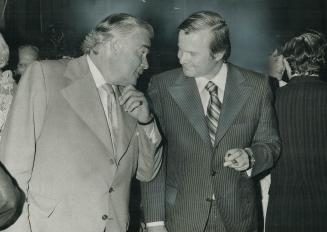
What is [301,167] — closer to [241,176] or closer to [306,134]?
[306,134]

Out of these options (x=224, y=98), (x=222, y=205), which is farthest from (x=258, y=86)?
(x=222, y=205)

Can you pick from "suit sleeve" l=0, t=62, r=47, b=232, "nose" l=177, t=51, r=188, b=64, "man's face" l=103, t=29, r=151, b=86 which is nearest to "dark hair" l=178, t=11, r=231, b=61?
"nose" l=177, t=51, r=188, b=64

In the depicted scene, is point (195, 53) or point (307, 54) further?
point (307, 54)

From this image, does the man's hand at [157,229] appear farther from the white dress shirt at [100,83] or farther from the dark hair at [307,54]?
the dark hair at [307,54]

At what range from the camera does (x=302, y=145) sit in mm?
3279

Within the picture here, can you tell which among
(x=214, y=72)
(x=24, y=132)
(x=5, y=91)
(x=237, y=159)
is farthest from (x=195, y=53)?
(x=5, y=91)

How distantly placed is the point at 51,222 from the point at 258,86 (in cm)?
148

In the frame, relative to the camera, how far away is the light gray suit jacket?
2.27 meters

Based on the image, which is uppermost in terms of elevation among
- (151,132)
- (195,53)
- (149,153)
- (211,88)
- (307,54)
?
(195,53)

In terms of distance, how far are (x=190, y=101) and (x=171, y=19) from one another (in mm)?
6751

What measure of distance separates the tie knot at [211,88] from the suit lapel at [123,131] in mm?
563

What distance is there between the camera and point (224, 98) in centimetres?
290

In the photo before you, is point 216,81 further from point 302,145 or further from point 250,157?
point 302,145

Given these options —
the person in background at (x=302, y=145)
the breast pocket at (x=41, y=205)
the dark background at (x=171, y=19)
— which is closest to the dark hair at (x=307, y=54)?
the person in background at (x=302, y=145)
